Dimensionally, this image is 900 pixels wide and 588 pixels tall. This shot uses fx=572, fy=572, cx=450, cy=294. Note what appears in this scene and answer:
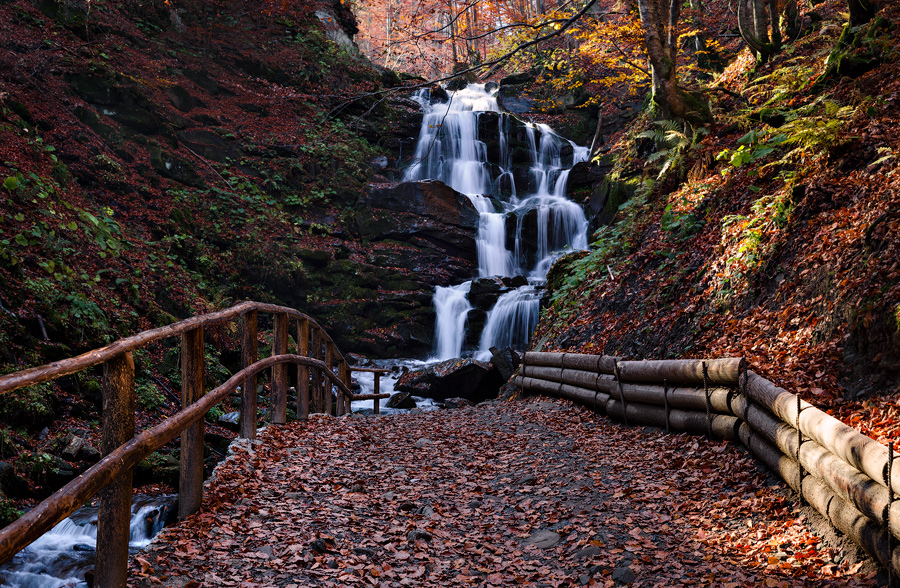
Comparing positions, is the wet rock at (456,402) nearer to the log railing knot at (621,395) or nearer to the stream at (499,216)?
the stream at (499,216)

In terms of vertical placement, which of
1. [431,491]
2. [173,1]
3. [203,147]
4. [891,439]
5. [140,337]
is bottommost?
[431,491]

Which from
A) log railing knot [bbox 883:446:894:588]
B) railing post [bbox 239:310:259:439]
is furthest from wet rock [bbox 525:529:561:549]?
railing post [bbox 239:310:259:439]

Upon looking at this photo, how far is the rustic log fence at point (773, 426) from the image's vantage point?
3.06 metres

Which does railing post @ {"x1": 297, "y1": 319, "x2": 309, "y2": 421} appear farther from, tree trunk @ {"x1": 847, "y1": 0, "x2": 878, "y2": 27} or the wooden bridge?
tree trunk @ {"x1": 847, "y1": 0, "x2": 878, "y2": 27}

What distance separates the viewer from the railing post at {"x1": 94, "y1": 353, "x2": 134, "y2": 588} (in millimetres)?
2754

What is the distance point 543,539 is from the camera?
4.40 metres

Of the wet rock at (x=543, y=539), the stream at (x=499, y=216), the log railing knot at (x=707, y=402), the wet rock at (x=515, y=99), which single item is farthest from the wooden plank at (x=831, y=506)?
the wet rock at (x=515, y=99)

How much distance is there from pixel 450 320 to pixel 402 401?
4.89 metres

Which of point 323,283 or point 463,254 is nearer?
point 323,283

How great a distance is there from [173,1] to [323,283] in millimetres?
11763

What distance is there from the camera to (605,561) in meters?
3.87

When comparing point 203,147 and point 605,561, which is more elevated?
point 203,147

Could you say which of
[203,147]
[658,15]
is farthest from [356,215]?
[658,15]

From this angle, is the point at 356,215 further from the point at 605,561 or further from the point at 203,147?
the point at 605,561
